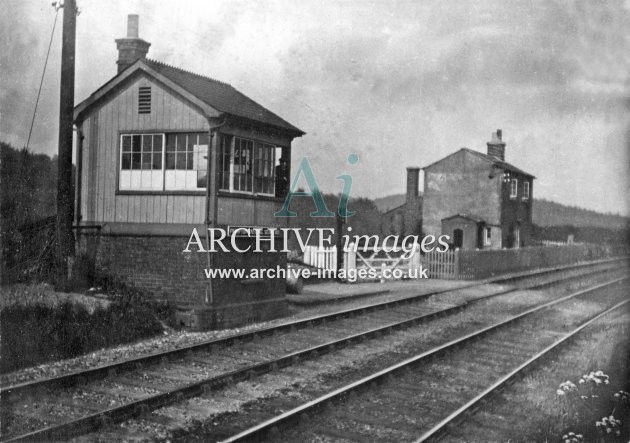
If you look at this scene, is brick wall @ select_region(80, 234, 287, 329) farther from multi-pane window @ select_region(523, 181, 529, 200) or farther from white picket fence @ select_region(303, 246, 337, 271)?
multi-pane window @ select_region(523, 181, 529, 200)

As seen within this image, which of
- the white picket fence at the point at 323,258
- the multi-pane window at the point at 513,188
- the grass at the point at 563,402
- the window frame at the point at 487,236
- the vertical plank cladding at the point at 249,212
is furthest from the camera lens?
the multi-pane window at the point at 513,188

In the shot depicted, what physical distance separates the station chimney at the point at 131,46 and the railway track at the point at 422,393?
956 centimetres

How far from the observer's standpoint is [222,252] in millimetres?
13297

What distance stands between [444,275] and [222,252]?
43.6ft

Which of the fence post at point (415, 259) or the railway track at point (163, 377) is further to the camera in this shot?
the fence post at point (415, 259)

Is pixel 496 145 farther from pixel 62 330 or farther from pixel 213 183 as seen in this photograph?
pixel 62 330

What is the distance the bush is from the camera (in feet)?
30.2

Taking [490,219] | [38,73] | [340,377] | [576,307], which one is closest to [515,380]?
[340,377]

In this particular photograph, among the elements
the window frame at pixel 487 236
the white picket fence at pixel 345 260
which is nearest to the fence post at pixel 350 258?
the white picket fence at pixel 345 260

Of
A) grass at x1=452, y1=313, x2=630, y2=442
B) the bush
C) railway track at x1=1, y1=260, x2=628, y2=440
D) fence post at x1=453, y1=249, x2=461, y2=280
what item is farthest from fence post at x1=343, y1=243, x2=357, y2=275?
grass at x1=452, y1=313, x2=630, y2=442

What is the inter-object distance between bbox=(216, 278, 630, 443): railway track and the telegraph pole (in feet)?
24.5

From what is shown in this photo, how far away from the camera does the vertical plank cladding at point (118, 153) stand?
43.8 feet

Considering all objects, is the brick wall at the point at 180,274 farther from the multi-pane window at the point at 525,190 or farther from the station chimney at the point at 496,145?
the multi-pane window at the point at 525,190

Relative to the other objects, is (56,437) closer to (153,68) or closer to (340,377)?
(340,377)
